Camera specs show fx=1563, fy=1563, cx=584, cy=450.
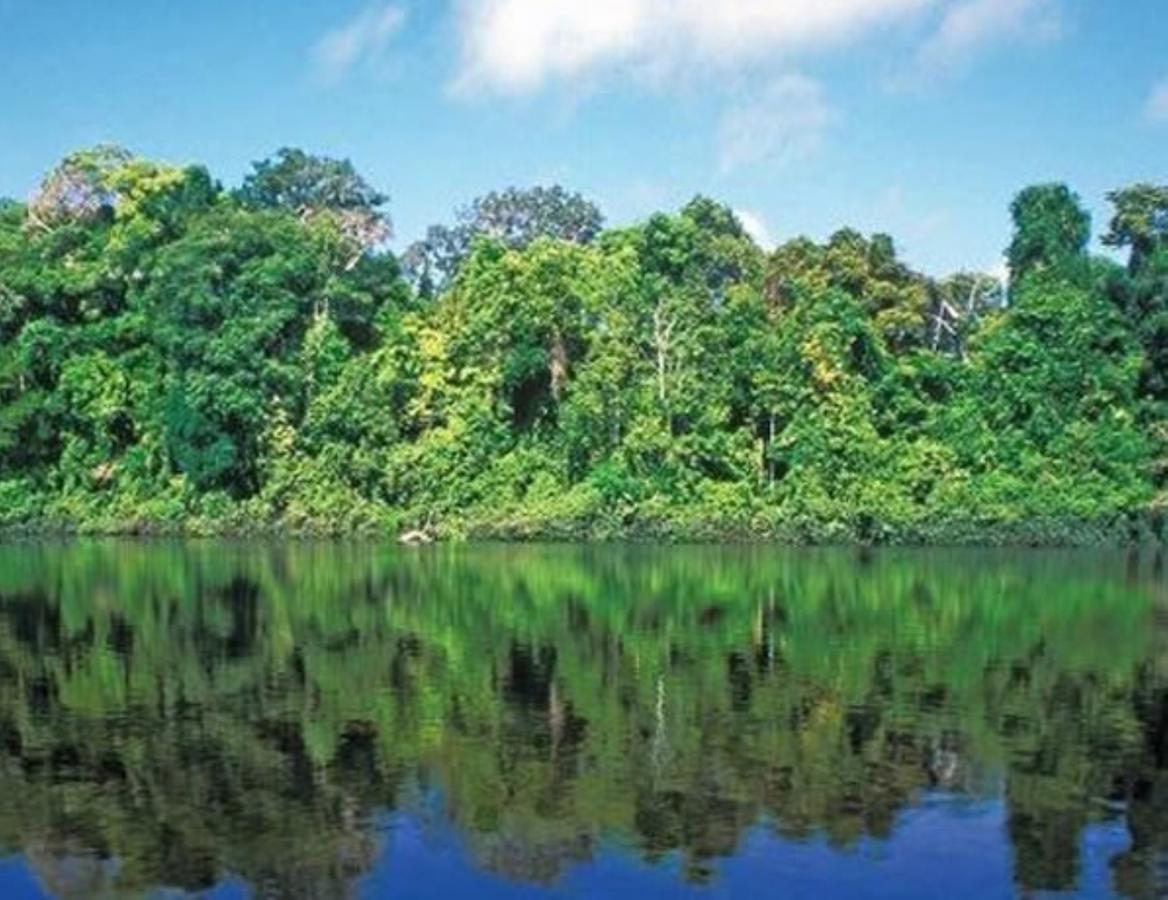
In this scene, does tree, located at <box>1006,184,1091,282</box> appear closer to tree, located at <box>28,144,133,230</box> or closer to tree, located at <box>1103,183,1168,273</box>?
tree, located at <box>1103,183,1168,273</box>

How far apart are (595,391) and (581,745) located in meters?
35.1

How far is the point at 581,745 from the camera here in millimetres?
15234

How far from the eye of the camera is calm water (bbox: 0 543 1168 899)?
11.3 metres

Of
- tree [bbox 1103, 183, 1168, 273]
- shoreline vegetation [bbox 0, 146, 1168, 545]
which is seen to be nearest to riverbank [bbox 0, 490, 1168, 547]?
shoreline vegetation [bbox 0, 146, 1168, 545]

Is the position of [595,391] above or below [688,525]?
above

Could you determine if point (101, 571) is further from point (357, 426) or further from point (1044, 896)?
point (1044, 896)

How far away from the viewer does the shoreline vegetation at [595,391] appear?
4856cm

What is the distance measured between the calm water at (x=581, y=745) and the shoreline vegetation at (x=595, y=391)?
65.6 feet

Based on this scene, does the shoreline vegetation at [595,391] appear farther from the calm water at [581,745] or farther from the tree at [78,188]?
the calm water at [581,745]

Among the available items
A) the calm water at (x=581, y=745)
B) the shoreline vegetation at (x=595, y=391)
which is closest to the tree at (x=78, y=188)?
the shoreline vegetation at (x=595, y=391)

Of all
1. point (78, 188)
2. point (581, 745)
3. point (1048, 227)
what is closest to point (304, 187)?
point (78, 188)

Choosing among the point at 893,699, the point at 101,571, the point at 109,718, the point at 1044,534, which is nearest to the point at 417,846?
the point at 109,718

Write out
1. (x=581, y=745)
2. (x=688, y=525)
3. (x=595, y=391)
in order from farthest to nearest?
(x=595, y=391), (x=688, y=525), (x=581, y=745)

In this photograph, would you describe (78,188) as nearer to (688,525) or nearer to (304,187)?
(304,187)
